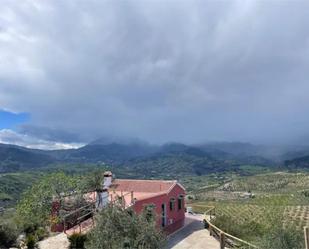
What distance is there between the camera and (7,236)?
1018 inches

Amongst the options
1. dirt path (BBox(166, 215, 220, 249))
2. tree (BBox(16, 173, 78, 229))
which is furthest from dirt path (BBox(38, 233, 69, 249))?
dirt path (BBox(166, 215, 220, 249))

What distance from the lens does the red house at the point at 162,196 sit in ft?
109

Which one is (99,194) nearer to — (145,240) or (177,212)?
(177,212)

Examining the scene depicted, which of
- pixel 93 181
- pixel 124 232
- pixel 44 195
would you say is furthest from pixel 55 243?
pixel 124 232

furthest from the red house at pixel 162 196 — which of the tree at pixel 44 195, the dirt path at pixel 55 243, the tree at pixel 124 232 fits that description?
the tree at pixel 124 232

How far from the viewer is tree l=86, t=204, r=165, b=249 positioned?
15453 mm

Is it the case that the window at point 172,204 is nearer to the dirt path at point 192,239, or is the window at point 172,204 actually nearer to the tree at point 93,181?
the dirt path at point 192,239

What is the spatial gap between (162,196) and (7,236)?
43.6 feet

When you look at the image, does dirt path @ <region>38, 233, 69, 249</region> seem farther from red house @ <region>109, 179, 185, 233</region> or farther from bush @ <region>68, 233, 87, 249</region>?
red house @ <region>109, 179, 185, 233</region>

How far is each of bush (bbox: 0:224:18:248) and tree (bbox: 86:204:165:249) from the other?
37.2ft

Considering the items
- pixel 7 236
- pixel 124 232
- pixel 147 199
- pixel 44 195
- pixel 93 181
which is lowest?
pixel 7 236

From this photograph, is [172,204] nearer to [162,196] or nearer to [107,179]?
[162,196]

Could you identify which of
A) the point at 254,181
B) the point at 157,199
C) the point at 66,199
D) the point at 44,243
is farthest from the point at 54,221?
the point at 254,181

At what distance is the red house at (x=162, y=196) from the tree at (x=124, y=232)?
13854 millimetres
